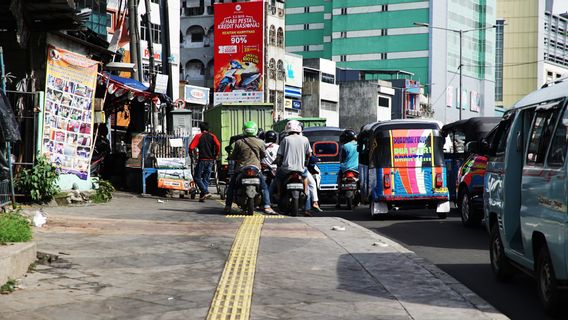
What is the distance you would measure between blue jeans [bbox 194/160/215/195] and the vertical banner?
10.4 ft

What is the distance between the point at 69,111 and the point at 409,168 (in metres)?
7.08

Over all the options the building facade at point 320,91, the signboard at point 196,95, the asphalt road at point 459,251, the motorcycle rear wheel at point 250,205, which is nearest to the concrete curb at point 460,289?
the asphalt road at point 459,251

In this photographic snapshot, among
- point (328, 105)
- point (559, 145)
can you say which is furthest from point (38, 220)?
point (328, 105)

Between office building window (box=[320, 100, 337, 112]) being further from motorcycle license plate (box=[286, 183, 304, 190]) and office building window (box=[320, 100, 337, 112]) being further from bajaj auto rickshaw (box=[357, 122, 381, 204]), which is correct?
motorcycle license plate (box=[286, 183, 304, 190])

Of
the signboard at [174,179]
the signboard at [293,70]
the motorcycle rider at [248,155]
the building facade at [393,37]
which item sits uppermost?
the building facade at [393,37]

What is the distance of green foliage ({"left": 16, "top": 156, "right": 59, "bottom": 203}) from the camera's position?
15406 millimetres

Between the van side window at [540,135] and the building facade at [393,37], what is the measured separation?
4104 inches

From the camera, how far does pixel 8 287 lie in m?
7.14

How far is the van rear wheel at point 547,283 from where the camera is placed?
654cm

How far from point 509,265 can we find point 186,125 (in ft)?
68.0

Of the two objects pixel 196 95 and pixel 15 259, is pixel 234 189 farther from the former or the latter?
pixel 196 95

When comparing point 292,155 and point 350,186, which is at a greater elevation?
point 292,155

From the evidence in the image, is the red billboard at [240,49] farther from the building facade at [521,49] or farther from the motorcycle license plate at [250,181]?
the building facade at [521,49]

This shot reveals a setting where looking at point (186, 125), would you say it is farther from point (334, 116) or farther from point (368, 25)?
point (368, 25)
